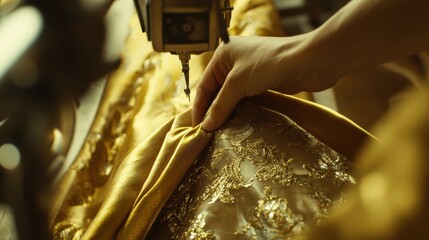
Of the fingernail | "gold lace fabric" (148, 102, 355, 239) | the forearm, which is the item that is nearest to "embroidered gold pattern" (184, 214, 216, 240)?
"gold lace fabric" (148, 102, 355, 239)

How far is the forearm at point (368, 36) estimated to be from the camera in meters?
0.67

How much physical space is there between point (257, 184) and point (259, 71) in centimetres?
20

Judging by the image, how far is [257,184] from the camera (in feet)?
2.36

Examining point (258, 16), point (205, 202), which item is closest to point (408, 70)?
point (258, 16)

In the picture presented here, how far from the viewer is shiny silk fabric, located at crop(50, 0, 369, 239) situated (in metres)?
0.69

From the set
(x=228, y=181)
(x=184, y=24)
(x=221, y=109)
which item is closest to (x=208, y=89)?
(x=221, y=109)

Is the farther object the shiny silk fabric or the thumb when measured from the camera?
the thumb

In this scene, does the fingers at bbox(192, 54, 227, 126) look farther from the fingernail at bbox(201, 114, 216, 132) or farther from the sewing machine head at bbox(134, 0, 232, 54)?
the sewing machine head at bbox(134, 0, 232, 54)

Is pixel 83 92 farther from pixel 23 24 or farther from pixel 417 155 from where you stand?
pixel 417 155

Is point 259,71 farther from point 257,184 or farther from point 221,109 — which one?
point 257,184

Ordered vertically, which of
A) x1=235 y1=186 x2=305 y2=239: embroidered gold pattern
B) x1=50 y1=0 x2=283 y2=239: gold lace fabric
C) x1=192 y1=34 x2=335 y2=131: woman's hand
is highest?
x1=192 y1=34 x2=335 y2=131: woman's hand

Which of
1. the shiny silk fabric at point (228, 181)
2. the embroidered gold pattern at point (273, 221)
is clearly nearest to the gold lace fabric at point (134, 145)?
the shiny silk fabric at point (228, 181)

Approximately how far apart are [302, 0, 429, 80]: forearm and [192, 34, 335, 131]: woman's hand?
23 mm

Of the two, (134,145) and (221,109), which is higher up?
(221,109)
